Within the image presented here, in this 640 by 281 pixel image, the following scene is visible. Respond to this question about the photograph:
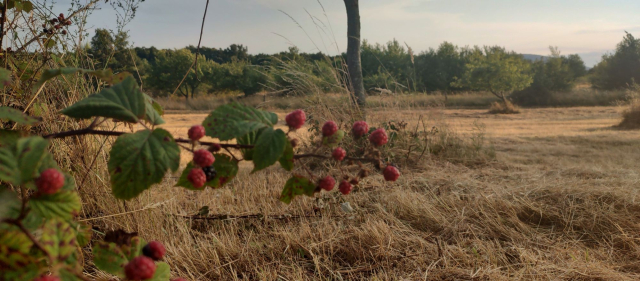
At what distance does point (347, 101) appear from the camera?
3.97 m

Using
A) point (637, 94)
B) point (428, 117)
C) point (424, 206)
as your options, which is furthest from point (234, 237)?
point (637, 94)

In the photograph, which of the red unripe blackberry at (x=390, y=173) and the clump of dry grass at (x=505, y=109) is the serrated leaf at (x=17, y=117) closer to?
the red unripe blackberry at (x=390, y=173)

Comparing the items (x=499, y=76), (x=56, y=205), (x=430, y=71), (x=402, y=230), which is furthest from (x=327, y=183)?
(x=430, y=71)

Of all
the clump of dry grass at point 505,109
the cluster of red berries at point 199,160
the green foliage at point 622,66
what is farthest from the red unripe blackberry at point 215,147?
the green foliage at point 622,66

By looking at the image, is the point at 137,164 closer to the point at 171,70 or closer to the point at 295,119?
the point at 295,119

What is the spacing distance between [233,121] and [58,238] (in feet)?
0.79

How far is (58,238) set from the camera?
1.45 feet

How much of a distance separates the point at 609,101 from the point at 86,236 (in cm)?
1844

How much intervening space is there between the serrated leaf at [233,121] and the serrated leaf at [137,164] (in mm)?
57

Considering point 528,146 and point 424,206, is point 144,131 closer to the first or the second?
point 424,206

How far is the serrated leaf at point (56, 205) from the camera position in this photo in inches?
16.4

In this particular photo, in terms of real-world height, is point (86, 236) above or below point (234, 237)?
above

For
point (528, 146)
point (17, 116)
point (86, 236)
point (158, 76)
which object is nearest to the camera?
point (17, 116)

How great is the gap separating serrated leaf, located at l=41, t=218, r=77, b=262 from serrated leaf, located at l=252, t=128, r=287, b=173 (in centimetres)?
23
